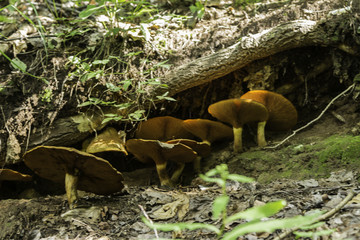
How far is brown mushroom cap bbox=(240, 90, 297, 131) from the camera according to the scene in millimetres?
3596

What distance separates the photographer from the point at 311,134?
12.1 ft

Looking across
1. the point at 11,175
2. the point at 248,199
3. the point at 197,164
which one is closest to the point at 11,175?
the point at 11,175

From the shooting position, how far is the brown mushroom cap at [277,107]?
3596 millimetres

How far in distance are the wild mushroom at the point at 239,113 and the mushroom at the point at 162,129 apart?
54 cm

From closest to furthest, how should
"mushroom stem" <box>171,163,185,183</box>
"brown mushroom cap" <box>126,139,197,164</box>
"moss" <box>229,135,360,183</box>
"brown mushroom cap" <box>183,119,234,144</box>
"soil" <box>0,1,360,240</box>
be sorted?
"soil" <box>0,1,360,240</box>, "moss" <box>229,135,360,183</box>, "brown mushroom cap" <box>126,139,197,164</box>, "brown mushroom cap" <box>183,119,234,144</box>, "mushroom stem" <box>171,163,185,183</box>

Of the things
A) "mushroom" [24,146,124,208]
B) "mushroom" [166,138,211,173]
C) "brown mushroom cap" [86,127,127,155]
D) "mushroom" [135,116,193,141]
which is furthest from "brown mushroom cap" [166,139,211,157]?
"mushroom" [24,146,124,208]

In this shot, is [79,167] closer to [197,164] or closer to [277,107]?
[197,164]

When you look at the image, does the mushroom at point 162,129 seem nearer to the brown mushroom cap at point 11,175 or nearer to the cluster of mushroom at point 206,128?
the cluster of mushroom at point 206,128

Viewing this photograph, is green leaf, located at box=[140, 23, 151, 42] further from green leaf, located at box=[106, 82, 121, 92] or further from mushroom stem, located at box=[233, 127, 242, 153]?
mushroom stem, located at box=[233, 127, 242, 153]

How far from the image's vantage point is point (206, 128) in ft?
12.7


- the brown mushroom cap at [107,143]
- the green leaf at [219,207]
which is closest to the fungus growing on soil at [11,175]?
the brown mushroom cap at [107,143]

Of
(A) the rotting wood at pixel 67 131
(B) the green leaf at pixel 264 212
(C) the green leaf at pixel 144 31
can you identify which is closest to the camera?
(B) the green leaf at pixel 264 212

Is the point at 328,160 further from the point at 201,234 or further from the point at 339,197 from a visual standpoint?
the point at 201,234

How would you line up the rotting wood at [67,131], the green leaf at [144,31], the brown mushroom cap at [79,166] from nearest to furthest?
1. the brown mushroom cap at [79,166]
2. the rotting wood at [67,131]
3. the green leaf at [144,31]
